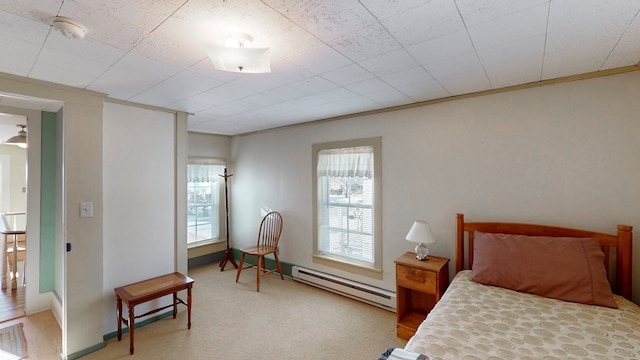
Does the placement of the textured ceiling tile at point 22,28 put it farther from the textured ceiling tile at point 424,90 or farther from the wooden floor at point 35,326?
the wooden floor at point 35,326

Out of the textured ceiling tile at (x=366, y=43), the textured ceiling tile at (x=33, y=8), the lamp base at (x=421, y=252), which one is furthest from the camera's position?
the lamp base at (x=421, y=252)

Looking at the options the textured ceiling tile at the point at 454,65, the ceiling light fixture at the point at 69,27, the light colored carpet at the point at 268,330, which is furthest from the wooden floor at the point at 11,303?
the textured ceiling tile at the point at 454,65

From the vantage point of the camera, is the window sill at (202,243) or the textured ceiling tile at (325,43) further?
the window sill at (202,243)

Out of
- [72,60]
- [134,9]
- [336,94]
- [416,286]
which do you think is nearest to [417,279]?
[416,286]

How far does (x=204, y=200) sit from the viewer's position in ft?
16.6

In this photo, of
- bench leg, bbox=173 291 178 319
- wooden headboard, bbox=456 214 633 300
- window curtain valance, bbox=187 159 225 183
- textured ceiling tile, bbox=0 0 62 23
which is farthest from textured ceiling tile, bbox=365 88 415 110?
window curtain valance, bbox=187 159 225 183

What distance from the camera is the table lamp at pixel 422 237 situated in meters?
2.62

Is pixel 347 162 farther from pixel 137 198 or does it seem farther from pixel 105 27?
pixel 105 27

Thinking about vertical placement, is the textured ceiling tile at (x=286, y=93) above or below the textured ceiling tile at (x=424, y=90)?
below

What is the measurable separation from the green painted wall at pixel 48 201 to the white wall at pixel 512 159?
3.09 metres

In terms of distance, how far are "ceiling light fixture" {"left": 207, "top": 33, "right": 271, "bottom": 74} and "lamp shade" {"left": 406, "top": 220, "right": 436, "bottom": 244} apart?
202 centimetres

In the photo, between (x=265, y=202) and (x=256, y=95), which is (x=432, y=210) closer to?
(x=256, y=95)

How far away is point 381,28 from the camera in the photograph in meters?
1.44

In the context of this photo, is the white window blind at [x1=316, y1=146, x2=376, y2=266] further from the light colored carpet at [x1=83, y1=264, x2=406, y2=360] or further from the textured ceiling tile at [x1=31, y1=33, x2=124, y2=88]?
the textured ceiling tile at [x1=31, y1=33, x2=124, y2=88]
